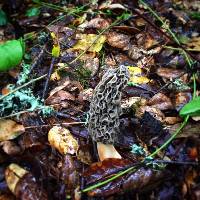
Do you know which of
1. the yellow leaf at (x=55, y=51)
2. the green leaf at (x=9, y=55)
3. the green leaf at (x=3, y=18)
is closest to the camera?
the green leaf at (x=9, y=55)

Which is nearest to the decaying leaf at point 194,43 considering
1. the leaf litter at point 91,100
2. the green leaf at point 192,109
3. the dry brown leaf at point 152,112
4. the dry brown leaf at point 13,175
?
the leaf litter at point 91,100

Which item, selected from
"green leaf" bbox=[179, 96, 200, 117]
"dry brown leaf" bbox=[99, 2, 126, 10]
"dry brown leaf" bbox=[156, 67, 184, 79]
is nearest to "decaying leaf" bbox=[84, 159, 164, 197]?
"green leaf" bbox=[179, 96, 200, 117]

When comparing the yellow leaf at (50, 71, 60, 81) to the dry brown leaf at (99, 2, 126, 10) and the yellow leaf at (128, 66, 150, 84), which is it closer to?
the yellow leaf at (128, 66, 150, 84)

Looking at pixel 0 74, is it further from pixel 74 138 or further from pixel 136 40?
pixel 136 40

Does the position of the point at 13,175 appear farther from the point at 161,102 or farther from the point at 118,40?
the point at 118,40

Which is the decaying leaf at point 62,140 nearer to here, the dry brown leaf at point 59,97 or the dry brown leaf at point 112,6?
the dry brown leaf at point 59,97

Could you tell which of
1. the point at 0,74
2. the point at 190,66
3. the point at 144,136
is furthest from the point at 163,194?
the point at 0,74

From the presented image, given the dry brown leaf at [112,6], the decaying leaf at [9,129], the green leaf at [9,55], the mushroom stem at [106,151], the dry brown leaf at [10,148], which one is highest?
the green leaf at [9,55]
